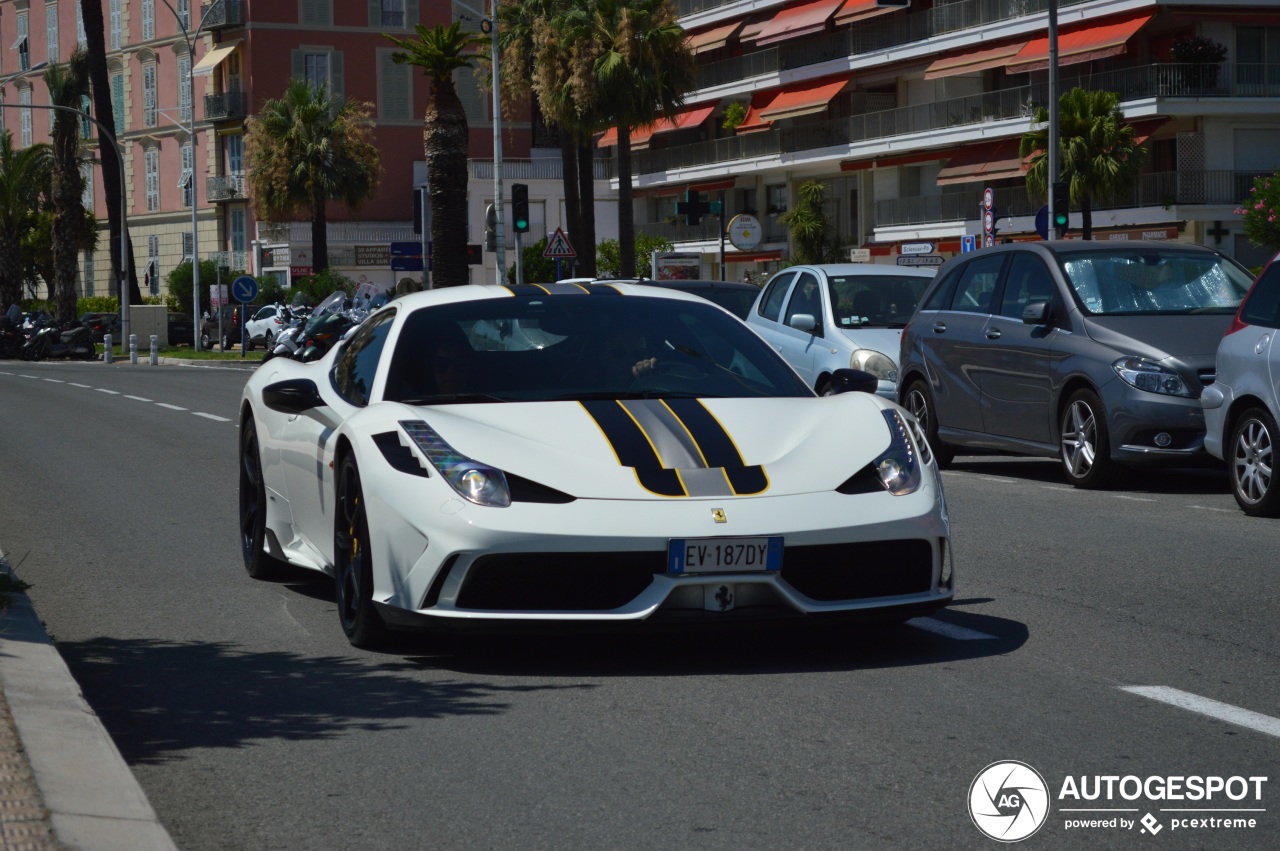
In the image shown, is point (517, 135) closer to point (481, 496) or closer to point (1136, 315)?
point (1136, 315)

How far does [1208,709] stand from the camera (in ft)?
19.5

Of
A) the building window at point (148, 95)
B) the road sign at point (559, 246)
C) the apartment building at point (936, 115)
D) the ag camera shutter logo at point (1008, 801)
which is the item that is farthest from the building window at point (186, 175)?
the ag camera shutter logo at point (1008, 801)

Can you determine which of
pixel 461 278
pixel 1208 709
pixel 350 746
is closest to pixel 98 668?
pixel 350 746

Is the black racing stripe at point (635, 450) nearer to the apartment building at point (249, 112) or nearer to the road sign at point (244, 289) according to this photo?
the road sign at point (244, 289)

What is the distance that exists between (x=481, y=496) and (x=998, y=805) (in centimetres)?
227

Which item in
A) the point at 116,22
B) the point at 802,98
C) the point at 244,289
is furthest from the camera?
the point at 116,22

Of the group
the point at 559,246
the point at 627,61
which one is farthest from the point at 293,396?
the point at 627,61

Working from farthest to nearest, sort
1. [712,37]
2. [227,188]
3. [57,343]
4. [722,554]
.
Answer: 1. [227,188]
2. [712,37]
3. [57,343]
4. [722,554]

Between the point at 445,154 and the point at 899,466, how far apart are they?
3781 centimetres

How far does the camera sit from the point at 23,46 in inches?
3942

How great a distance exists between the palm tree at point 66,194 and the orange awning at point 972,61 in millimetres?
28844

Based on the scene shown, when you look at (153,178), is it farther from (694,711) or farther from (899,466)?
(694,711)

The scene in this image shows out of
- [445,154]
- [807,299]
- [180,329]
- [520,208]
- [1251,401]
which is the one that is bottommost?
[180,329]

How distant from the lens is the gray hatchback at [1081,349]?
13195 millimetres
